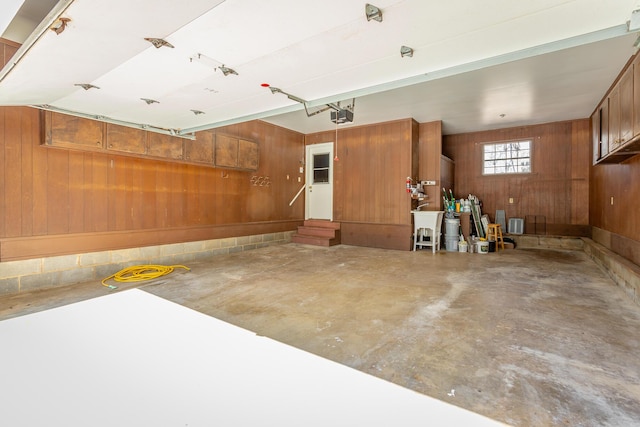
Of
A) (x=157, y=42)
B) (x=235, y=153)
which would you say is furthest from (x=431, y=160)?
(x=157, y=42)

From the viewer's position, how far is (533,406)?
1.53m

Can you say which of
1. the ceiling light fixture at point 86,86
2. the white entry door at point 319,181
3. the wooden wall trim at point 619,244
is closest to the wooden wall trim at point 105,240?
the white entry door at point 319,181

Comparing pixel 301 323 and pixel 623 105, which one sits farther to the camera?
pixel 623 105

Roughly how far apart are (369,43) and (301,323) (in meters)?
2.37

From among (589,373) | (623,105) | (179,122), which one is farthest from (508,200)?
(179,122)

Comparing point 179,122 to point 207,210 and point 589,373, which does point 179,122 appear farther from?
point 589,373

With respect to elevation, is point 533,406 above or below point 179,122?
below

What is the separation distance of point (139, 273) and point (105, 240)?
70cm

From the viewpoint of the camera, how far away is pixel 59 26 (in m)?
1.68

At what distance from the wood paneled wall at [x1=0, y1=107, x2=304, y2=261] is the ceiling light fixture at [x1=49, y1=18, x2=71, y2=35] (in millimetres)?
2714

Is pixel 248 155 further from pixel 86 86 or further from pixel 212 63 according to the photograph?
pixel 212 63

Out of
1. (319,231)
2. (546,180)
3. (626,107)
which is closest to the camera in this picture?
(626,107)

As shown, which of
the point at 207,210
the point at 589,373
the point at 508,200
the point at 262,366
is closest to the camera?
the point at 262,366

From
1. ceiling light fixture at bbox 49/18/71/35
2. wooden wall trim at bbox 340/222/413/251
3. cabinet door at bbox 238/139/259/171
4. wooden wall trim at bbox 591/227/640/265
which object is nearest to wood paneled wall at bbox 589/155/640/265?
wooden wall trim at bbox 591/227/640/265
